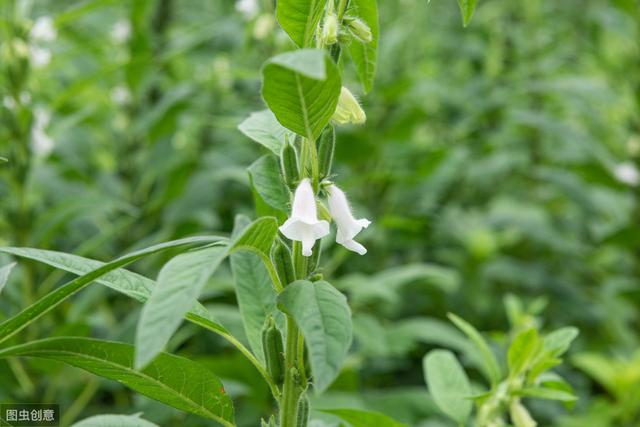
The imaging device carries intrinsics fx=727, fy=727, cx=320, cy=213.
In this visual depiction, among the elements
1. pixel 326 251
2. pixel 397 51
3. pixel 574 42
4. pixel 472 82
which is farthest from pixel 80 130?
pixel 574 42

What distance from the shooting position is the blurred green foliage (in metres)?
2.15

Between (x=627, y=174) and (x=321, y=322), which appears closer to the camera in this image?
(x=321, y=322)

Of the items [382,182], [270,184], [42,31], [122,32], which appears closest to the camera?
[270,184]

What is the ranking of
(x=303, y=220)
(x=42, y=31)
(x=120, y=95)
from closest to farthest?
(x=303, y=220) < (x=42, y=31) < (x=120, y=95)

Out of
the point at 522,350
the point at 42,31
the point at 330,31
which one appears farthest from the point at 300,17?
the point at 42,31

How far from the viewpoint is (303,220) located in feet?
2.78

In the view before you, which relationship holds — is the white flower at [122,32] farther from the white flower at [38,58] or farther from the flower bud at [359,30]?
the flower bud at [359,30]

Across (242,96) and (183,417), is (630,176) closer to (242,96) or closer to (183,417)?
(242,96)

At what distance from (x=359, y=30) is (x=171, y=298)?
449 mm

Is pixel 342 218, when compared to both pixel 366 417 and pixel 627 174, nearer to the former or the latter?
pixel 366 417

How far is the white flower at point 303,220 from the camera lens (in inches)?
33.3

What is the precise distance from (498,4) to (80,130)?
248cm

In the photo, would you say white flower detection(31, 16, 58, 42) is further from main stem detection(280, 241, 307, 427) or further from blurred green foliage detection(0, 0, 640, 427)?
main stem detection(280, 241, 307, 427)

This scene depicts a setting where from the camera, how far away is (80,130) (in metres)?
2.88
